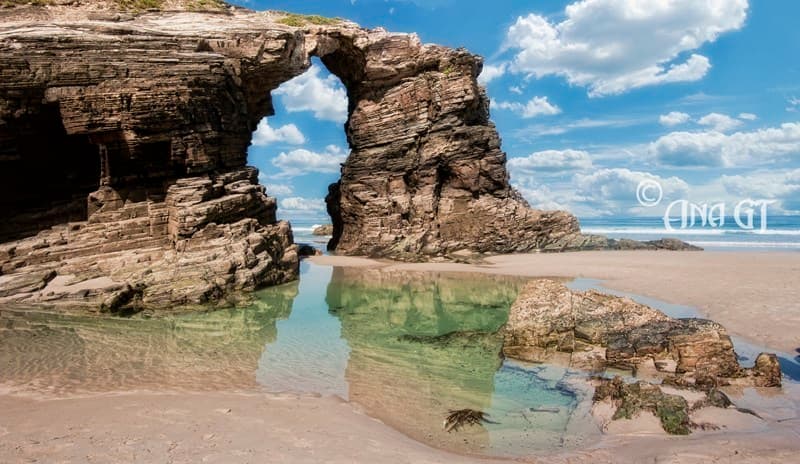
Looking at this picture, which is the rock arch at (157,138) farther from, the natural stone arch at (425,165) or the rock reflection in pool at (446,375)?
the rock reflection in pool at (446,375)

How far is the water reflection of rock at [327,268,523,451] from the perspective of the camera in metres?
8.92

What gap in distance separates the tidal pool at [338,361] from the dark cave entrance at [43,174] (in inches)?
328

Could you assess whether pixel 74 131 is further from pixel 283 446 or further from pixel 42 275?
pixel 283 446

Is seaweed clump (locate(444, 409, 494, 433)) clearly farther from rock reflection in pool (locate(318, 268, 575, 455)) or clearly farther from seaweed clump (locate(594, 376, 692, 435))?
seaweed clump (locate(594, 376, 692, 435))

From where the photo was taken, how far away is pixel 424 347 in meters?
13.6

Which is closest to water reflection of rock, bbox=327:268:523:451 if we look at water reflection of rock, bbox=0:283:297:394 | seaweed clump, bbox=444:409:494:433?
seaweed clump, bbox=444:409:494:433

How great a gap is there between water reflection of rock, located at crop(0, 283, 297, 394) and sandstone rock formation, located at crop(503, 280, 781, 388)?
7.09 meters

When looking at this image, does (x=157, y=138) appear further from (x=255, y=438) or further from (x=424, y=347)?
(x=255, y=438)

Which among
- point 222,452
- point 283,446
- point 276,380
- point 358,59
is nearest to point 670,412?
point 283,446

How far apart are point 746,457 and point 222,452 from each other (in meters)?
6.72

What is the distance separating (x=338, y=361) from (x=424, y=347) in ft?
8.60

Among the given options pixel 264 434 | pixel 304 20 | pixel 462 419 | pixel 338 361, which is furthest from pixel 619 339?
pixel 304 20

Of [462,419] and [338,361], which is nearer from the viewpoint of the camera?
[462,419]

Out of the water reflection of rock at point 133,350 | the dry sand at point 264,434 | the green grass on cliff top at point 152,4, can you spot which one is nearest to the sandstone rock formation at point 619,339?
the dry sand at point 264,434
